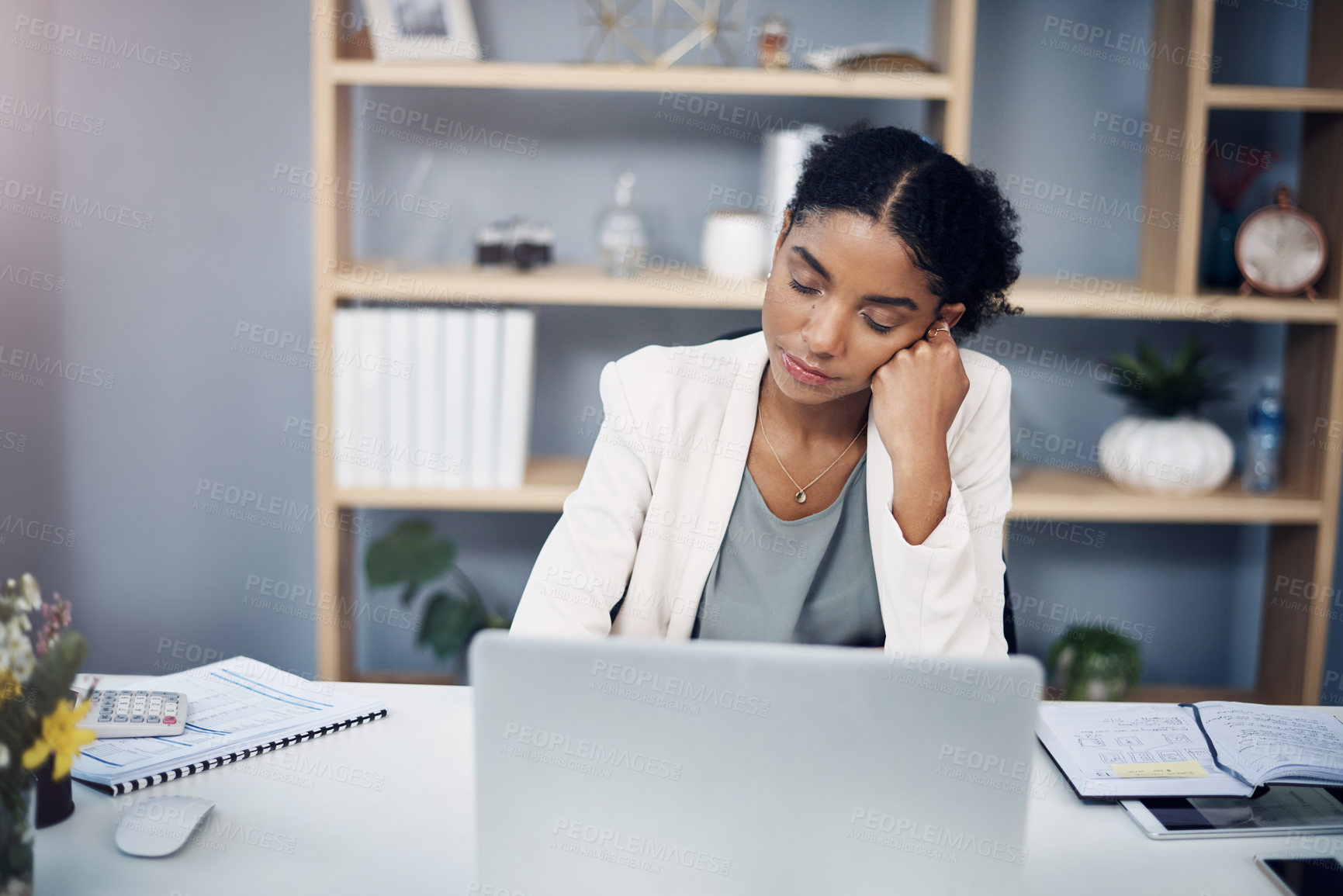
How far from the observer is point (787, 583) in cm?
143

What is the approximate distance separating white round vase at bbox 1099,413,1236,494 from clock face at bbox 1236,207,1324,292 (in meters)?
0.33

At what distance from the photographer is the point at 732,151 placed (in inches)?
98.4

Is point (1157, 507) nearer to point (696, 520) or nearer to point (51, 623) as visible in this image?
point (696, 520)

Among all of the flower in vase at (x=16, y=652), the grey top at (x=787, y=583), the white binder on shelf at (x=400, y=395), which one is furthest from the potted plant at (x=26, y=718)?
the white binder on shelf at (x=400, y=395)

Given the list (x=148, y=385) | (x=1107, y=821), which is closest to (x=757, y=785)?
(x=1107, y=821)

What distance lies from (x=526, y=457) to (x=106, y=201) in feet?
3.54

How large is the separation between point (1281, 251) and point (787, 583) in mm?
1557

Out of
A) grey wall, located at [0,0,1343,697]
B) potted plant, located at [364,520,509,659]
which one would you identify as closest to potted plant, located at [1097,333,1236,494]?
grey wall, located at [0,0,1343,697]

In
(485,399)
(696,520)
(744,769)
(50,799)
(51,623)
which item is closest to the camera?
(744,769)

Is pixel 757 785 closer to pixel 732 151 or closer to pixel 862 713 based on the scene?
pixel 862 713

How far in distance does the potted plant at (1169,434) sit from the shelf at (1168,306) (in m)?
0.11

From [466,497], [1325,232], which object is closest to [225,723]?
[466,497]

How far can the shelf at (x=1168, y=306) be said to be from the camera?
7.29 ft

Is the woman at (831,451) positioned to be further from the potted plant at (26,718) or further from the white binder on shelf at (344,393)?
the white binder on shelf at (344,393)
